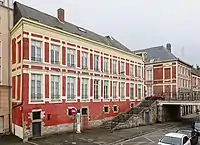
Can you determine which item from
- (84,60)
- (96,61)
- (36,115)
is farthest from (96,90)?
(36,115)

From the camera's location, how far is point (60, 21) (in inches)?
1361

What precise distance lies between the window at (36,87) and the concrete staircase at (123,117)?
34.0 ft

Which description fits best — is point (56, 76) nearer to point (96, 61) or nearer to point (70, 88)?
point (70, 88)

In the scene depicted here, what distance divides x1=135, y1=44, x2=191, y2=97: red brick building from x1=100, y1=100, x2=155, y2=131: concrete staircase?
1080 centimetres

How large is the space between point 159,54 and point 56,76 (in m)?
33.8

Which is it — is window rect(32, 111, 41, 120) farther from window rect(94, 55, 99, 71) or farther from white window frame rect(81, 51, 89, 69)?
window rect(94, 55, 99, 71)

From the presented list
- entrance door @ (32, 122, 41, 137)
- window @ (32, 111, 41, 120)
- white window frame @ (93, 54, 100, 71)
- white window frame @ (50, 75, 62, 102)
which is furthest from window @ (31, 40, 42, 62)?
white window frame @ (93, 54, 100, 71)

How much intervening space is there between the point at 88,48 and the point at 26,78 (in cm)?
1027

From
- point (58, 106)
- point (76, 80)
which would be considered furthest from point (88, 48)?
point (58, 106)

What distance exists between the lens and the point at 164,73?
53844 mm

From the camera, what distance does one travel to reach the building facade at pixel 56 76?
2506cm

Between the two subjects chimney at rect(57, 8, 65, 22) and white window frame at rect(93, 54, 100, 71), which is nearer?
white window frame at rect(93, 54, 100, 71)

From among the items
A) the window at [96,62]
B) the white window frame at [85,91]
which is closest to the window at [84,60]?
the white window frame at [85,91]

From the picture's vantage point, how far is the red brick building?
52312mm
